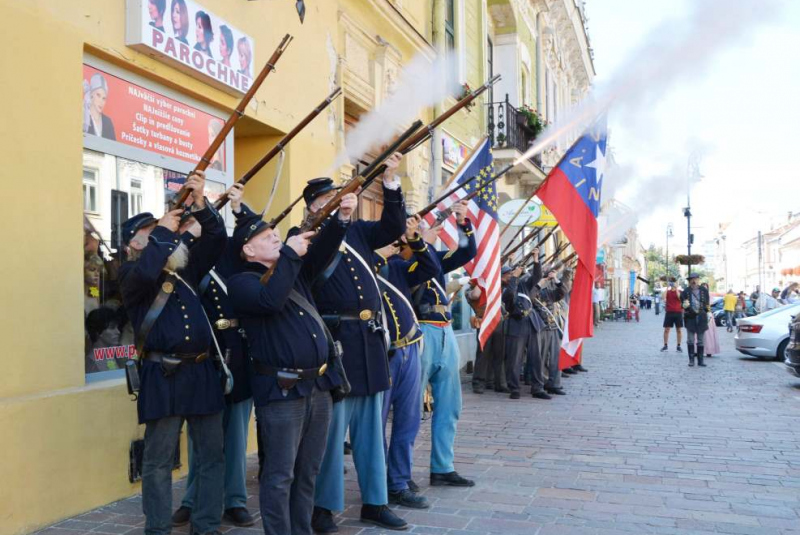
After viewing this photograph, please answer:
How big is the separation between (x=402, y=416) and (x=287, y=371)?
1.58 m

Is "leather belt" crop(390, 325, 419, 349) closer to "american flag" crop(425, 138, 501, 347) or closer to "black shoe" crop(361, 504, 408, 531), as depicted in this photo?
"black shoe" crop(361, 504, 408, 531)

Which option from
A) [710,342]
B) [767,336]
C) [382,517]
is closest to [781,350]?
[767,336]

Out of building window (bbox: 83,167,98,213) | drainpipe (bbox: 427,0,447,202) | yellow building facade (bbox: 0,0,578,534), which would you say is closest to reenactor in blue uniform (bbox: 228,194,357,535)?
yellow building facade (bbox: 0,0,578,534)

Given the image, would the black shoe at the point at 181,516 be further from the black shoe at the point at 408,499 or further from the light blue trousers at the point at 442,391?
the light blue trousers at the point at 442,391

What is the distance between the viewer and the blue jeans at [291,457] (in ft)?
13.4

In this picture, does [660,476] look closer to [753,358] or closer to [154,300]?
[154,300]

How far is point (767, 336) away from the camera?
1638 centimetres

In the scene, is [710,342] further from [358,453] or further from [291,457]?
[291,457]

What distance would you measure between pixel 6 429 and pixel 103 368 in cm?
126

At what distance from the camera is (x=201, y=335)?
178 inches

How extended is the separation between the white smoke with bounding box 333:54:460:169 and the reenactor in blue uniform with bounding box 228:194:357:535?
5.02 m

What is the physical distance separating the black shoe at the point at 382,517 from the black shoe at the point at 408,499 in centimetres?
29

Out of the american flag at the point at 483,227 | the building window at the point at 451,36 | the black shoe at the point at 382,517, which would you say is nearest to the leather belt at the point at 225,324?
the black shoe at the point at 382,517

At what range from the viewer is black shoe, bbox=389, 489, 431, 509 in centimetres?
531
